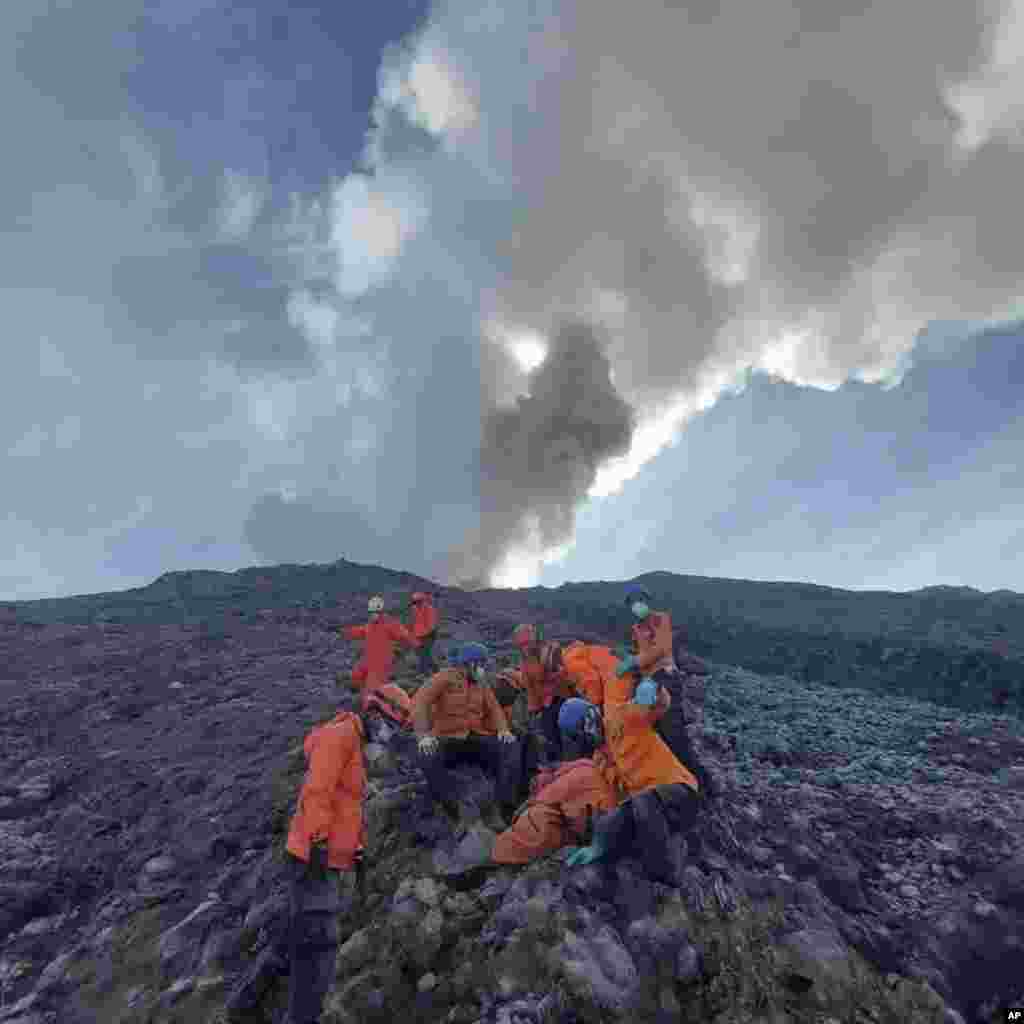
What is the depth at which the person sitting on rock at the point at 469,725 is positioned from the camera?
25.5ft

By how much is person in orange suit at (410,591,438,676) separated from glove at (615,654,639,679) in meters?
5.91

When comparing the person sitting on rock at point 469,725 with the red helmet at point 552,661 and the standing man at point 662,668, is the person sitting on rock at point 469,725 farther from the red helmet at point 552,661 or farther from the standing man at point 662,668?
the standing man at point 662,668

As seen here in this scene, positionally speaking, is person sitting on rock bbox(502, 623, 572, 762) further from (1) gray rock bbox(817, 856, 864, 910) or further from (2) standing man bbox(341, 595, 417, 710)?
(2) standing man bbox(341, 595, 417, 710)

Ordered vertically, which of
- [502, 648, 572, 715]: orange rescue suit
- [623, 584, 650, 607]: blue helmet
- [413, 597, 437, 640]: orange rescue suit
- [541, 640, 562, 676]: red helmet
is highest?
[413, 597, 437, 640]: orange rescue suit

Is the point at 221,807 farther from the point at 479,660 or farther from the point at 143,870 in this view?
the point at 479,660

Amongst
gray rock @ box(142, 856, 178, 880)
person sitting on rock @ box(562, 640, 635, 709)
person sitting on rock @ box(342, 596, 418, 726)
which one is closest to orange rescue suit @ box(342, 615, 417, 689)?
person sitting on rock @ box(342, 596, 418, 726)

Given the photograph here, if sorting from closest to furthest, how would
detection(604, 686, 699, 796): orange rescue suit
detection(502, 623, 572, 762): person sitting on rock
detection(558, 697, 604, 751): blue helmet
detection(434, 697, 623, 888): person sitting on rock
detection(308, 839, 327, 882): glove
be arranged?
detection(308, 839, 327, 882): glove
detection(604, 686, 699, 796): orange rescue suit
detection(434, 697, 623, 888): person sitting on rock
detection(558, 697, 604, 751): blue helmet
detection(502, 623, 572, 762): person sitting on rock

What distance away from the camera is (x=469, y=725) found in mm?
8133

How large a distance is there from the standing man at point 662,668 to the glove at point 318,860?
12.0 ft

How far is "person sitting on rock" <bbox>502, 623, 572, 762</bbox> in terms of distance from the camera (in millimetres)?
9422

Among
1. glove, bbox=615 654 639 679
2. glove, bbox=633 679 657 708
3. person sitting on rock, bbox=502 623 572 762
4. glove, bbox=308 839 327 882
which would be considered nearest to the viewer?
glove, bbox=308 839 327 882

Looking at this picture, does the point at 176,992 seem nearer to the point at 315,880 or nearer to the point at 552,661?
the point at 315,880

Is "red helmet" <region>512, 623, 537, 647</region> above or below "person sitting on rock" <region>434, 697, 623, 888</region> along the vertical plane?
above

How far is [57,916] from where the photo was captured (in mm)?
7840
